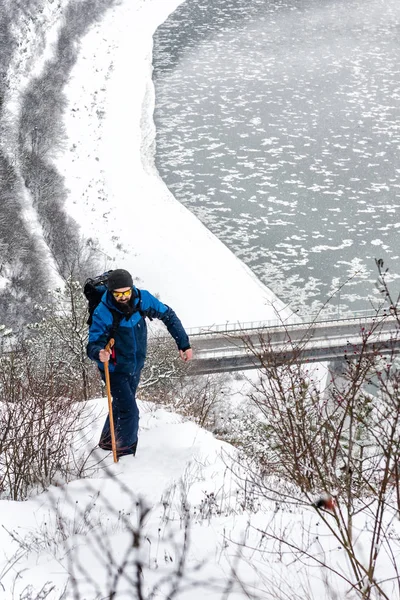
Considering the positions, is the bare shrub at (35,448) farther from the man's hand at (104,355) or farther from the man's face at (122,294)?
the man's face at (122,294)

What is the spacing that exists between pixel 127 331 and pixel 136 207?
2600cm

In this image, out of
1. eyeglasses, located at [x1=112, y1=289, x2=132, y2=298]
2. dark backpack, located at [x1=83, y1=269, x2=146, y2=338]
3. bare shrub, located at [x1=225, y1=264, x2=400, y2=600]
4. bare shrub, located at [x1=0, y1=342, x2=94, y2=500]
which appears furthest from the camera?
dark backpack, located at [x1=83, y1=269, x2=146, y2=338]

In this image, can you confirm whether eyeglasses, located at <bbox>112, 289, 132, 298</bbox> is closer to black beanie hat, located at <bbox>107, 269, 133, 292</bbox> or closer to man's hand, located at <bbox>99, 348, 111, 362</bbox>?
black beanie hat, located at <bbox>107, 269, 133, 292</bbox>

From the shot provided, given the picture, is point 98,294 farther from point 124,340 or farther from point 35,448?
point 35,448

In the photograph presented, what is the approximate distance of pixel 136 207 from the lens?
3203 cm

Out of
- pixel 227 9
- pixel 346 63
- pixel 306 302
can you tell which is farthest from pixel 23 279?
pixel 227 9

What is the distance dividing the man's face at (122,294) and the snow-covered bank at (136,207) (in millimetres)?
16734

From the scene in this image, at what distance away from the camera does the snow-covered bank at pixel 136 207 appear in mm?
26547

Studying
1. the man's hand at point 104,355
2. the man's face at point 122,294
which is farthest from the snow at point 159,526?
the man's face at point 122,294

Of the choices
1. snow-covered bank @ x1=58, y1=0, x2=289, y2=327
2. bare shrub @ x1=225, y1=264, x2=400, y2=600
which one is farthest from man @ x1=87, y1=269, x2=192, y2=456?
snow-covered bank @ x1=58, y1=0, x2=289, y2=327

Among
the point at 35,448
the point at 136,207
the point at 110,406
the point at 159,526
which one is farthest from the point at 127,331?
the point at 136,207

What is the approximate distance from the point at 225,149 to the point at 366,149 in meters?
7.37

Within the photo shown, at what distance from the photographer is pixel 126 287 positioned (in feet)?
20.5

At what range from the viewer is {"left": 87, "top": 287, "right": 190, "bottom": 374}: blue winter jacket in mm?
6355
